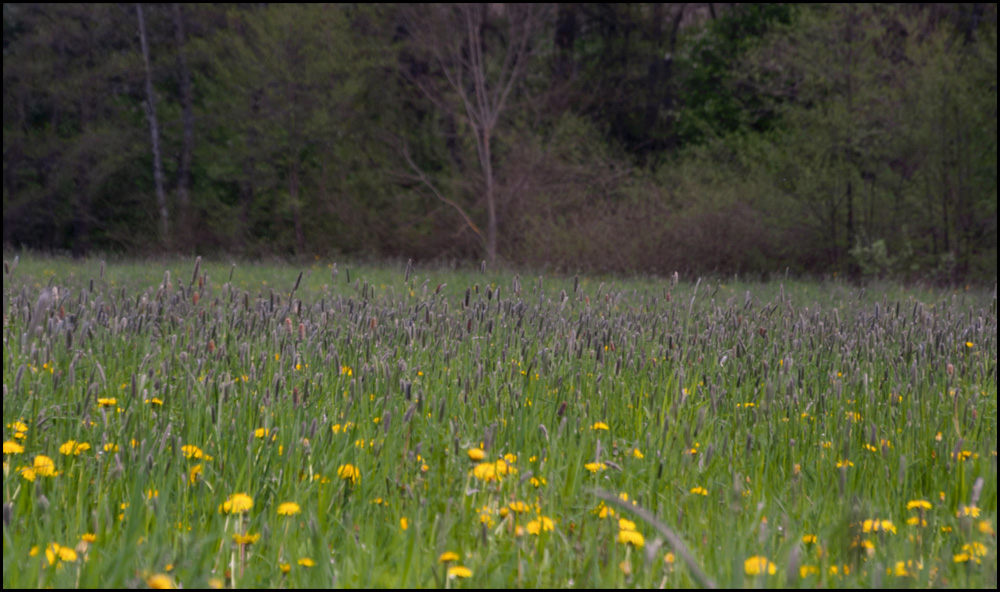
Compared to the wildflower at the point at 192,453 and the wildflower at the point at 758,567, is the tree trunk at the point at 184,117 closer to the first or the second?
the wildflower at the point at 192,453

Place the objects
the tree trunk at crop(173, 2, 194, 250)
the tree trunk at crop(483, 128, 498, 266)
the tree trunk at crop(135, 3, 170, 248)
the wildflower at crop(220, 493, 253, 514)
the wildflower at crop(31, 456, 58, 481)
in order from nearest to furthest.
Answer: the wildflower at crop(220, 493, 253, 514) < the wildflower at crop(31, 456, 58, 481) < the tree trunk at crop(483, 128, 498, 266) < the tree trunk at crop(135, 3, 170, 248) < the tree trunk at crop(173, 2, 194, 250)

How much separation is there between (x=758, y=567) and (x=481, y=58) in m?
23.6

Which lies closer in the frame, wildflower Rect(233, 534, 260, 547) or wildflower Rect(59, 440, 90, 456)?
wildflower Rect(233, 534, 260, 547)

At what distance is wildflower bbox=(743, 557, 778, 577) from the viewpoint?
1.81 metres

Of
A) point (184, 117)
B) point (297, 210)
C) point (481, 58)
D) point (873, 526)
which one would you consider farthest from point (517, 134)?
point (873, 526)

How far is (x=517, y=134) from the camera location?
2547cm

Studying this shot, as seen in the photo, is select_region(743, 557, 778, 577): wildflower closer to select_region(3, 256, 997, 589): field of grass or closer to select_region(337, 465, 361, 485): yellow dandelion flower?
select_region(3, 256, 997, 589): field of grass

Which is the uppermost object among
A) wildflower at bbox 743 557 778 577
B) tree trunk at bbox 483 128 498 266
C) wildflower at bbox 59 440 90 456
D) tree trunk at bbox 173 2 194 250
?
tree trunk at bbox 173 2 194 250

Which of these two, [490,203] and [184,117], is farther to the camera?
[184,117]

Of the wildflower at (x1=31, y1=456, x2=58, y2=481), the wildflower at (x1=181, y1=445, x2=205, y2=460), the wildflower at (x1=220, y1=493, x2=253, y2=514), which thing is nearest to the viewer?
the wildflower at (x1=220, y1=493, x2=253, y2=514)

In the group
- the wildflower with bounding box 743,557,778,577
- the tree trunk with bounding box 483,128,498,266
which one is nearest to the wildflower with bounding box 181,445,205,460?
the wildflower with bounding box 743,557,778,577

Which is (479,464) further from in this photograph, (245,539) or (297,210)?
(297,210)

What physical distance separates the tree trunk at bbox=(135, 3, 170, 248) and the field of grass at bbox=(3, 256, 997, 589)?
91.0ft

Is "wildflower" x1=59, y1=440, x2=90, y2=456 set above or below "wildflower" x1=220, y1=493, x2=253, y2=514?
above
